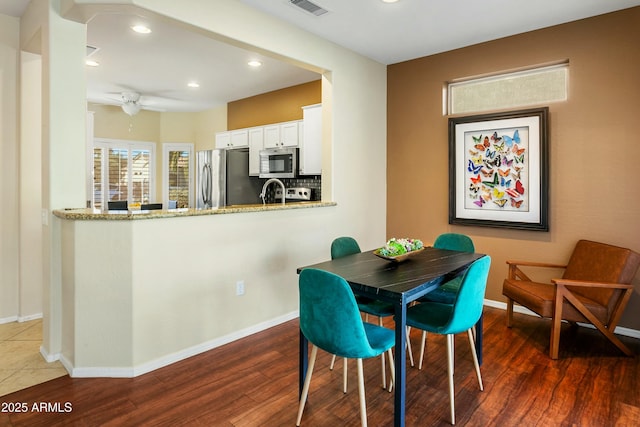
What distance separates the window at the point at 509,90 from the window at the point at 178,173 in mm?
5479

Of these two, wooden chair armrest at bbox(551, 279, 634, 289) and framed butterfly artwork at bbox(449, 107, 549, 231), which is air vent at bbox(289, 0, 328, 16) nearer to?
framed butterfly artwork at bbox(449, 107, 549, 231)

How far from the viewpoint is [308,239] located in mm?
3820

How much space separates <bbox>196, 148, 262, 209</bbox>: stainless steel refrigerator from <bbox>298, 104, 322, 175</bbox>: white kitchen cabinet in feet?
4.28

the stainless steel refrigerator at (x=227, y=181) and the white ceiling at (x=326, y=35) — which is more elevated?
the white ceiling at (x=326, y=35)

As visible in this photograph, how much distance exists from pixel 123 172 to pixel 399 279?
22.6 ft

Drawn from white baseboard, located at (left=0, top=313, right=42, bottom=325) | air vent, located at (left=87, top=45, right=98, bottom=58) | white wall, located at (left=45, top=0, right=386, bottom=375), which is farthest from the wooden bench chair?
air vent, located at (left=87, top=45, right=98, bottom=58)

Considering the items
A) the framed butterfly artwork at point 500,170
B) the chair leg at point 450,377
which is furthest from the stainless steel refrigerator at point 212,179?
the chair leg at point 450,377

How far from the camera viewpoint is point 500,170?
13.0 ft

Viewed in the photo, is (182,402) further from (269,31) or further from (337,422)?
(269,31)

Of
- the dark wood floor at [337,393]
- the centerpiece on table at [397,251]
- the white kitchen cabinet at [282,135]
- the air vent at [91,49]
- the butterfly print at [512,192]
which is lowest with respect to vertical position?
the dark wood floor at [337,393]

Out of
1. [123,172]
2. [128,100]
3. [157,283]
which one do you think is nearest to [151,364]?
[157,283]

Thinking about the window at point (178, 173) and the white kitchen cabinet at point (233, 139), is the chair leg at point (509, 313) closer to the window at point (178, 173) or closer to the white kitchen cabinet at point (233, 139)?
the white kitchen cabinet at point (233, 139)

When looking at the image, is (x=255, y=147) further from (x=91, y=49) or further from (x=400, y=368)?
(x=400, y=368)

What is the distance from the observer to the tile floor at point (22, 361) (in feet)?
8.29
